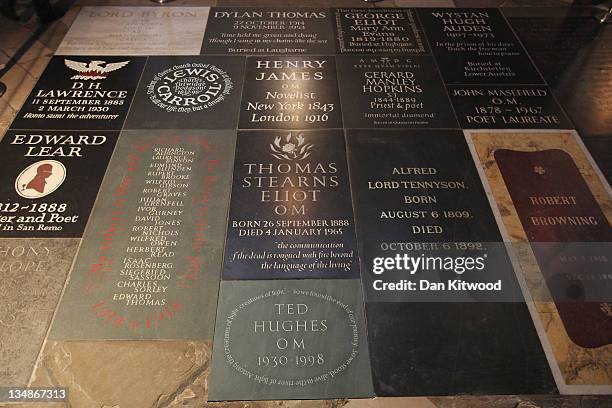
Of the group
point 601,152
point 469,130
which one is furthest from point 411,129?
point 601,152

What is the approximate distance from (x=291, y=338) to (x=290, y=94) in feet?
9.66

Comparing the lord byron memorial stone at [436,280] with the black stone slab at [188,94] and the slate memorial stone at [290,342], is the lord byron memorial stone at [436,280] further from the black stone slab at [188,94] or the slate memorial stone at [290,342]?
the black stone slab at [188,94]

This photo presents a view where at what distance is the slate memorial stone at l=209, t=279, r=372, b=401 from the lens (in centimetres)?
345

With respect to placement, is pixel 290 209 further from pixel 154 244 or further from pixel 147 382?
pixel 147 382

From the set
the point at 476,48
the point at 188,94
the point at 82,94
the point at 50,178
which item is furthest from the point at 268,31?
the point at 50,178

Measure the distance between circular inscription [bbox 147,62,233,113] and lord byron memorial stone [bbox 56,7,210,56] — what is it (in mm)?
422

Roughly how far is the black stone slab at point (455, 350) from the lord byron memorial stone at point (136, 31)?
4.25m

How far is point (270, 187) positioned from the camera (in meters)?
4.58

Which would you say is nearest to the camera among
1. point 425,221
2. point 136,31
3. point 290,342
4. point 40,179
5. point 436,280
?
point 290,342

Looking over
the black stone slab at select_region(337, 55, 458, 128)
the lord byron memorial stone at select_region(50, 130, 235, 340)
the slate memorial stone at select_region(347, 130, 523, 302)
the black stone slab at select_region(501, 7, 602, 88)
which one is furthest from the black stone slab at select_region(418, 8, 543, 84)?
the lord byron memorial stone at select_region(50, 130, 235, 340)

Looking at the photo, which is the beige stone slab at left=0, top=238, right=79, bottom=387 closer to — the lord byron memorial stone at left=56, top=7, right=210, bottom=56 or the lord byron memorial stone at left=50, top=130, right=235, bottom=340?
the lord byron memorial stone at left=50, top=130, right=235, bottom=340

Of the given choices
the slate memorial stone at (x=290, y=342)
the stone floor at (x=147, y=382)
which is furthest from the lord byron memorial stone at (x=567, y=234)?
the slate memorial stone at (x=290, y=342)

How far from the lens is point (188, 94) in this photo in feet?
17.8

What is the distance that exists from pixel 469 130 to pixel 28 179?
179 inches
